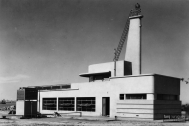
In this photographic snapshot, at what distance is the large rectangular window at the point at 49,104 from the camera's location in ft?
191

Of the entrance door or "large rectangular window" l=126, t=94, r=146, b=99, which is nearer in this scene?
"large rectangular window" l=126, t=94, r=146, b=99

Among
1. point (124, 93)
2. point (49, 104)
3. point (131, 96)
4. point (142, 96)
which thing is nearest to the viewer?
point (142, 96)

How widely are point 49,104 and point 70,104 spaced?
741 centimetres

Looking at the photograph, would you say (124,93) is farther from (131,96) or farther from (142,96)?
(142,96)

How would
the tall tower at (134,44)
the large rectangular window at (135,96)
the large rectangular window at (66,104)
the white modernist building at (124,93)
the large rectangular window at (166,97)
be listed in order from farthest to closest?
the large rectangular window at (66,104)
the tall tower at (134,44)
the large rectangular window at (166,97)
the large rectangular window at (135,96)
the white modernist building at (124,93)

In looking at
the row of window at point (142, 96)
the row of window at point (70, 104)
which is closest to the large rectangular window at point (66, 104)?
the row of window at point (70, 104)

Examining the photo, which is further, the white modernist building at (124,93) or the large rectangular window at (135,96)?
the large rectangular window at (135,96)

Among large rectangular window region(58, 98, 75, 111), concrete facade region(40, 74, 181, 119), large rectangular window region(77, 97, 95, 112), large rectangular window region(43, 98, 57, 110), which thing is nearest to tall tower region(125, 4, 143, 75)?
concrete facade region(40, 74, 181, 119)

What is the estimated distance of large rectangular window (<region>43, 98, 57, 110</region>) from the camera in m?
58.3

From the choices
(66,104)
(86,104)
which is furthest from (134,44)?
(66,104)

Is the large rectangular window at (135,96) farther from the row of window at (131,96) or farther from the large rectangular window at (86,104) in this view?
the large rectangular window at (86,104)

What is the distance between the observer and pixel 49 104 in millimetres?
59312

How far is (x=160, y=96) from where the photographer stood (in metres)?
42.8

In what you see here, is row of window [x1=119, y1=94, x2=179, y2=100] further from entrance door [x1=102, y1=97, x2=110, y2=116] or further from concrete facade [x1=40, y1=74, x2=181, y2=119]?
entrance door [x1=102, y1=97, x2=110, y2=116]
